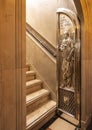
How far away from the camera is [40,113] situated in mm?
2475

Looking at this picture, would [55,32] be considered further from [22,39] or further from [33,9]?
[22,39]

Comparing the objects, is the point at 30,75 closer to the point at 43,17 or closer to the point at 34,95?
the point at 34,95

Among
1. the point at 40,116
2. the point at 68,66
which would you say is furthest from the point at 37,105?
the point at 68,66

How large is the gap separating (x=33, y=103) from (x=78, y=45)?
4.02ft

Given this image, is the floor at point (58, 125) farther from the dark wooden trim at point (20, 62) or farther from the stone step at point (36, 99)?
the dark wooden trim at point (20, 62)

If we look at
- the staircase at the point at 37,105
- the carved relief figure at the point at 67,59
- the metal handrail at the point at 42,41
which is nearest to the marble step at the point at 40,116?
the staircase at the point at 37,105

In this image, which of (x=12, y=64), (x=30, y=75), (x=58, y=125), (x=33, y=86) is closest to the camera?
(x=12, y=64)

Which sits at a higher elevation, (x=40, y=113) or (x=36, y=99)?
(x=36, y=99)

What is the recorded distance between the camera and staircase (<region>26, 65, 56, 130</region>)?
7.54 ft

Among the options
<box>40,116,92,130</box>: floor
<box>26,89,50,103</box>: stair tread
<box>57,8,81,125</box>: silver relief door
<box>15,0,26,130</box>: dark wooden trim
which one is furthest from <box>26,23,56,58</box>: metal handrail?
<box>15,0,26,130</box>: dark wooden trim

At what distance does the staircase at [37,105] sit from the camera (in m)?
2.30

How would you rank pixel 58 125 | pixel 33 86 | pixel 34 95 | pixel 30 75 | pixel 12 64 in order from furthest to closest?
1. pixel 30 75
2. pixel 33 86
3. pixel 34 95
4. pixel 58 125
5. pixel 12 64

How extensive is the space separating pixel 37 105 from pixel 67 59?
3.19ft

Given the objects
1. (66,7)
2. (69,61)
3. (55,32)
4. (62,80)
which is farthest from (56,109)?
(66,7)
